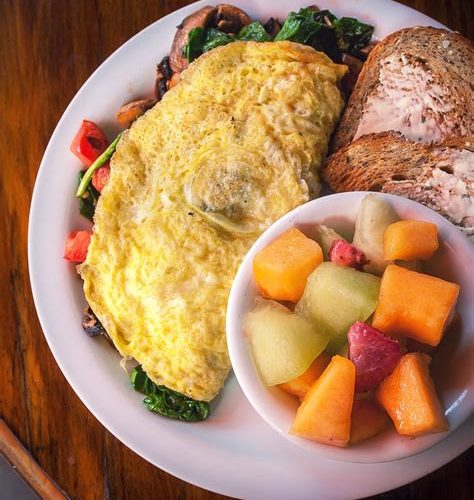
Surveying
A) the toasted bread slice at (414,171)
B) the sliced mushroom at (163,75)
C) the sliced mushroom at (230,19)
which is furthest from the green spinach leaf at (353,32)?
the sliced mushroom at (163,75)

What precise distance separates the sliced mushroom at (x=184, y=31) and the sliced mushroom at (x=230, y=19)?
0.03 m

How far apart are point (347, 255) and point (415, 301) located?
0.80 feet

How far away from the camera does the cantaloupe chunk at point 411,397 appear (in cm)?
186

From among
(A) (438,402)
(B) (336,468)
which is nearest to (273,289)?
(A) (438,402)

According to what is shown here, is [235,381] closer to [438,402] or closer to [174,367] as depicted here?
[174,367]

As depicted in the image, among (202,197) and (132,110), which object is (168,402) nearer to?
(202,197)

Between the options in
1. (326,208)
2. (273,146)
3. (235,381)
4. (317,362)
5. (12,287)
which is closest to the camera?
(317,362)

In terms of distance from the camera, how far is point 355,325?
1.85 m

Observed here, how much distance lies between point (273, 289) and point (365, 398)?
41cm

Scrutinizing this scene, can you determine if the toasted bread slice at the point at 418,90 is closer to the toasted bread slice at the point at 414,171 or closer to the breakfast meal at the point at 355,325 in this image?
the toasted bread slice at the point at 414,171

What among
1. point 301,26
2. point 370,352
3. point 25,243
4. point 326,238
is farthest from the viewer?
point 25,243

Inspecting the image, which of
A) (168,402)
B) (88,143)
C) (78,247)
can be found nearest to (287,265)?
(168,402)

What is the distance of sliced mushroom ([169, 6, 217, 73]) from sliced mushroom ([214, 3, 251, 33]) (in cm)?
3

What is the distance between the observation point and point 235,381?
98.3 inches
